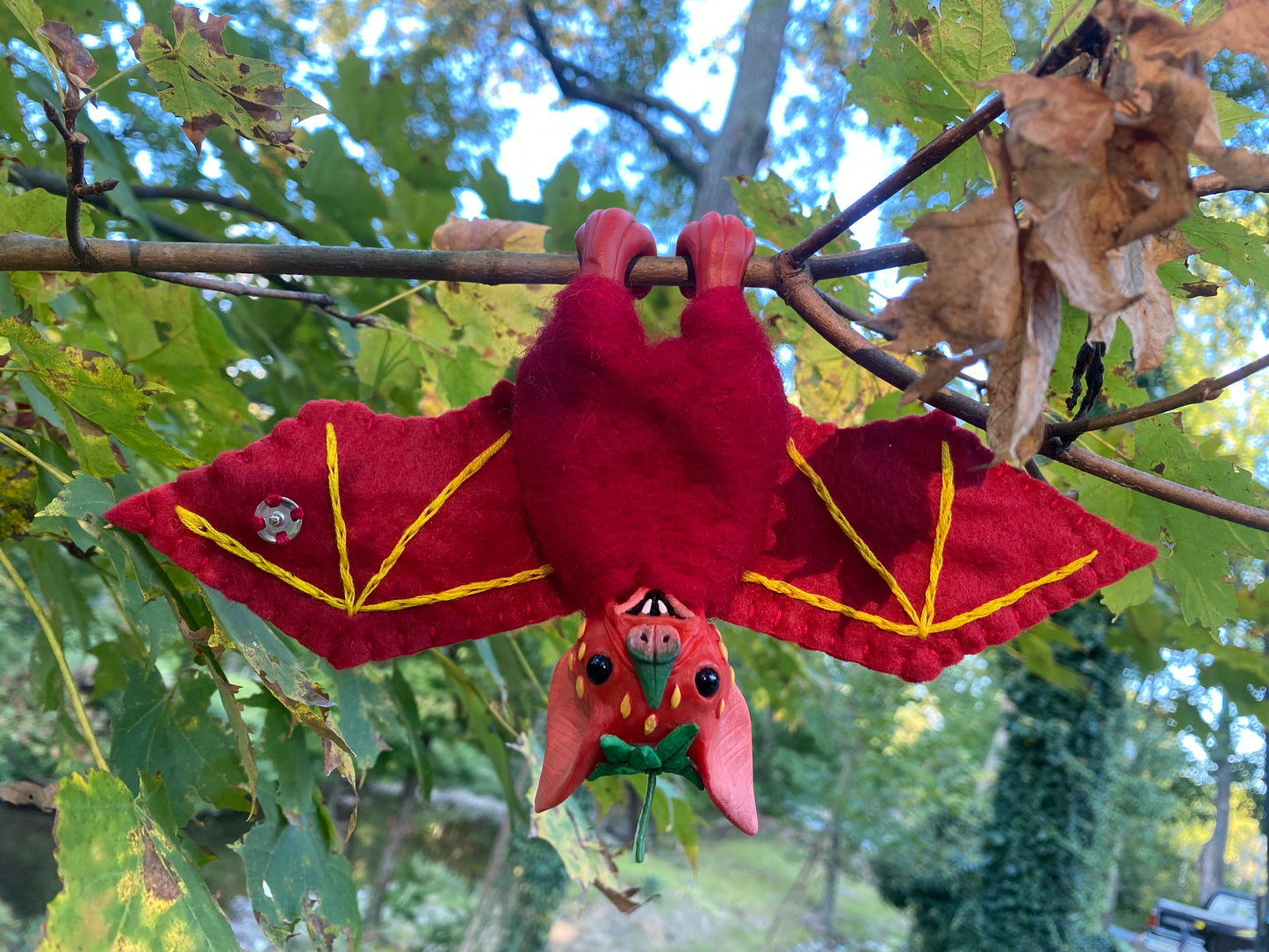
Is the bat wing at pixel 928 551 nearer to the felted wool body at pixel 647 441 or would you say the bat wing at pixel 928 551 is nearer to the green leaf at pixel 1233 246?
the felted wool body at pixel 647 441

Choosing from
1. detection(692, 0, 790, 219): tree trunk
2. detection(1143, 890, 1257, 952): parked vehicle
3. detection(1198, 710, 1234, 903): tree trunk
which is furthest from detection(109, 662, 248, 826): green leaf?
detection(1143, 890, 1257, 952): parked vehicle

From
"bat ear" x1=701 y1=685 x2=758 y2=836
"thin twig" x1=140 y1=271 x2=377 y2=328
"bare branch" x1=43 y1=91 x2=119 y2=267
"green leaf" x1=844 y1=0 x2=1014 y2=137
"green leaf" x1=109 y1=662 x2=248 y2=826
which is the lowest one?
"green leaf" x1=109 y1=662 x2=248 y2=826

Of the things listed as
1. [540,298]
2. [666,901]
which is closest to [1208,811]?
[666,901]

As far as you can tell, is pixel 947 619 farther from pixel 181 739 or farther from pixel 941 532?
pixel 181 739

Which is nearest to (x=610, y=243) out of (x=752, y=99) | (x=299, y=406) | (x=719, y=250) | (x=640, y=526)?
(x=719, y=250)

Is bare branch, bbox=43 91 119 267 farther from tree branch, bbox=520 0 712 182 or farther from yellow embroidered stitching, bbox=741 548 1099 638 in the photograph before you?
tree branch, bbox=520 0 712 182

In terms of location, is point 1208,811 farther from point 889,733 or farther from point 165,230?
point 165,230

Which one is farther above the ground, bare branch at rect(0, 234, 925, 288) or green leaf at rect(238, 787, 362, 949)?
bare branch at rect(0, 234, 925, 288)

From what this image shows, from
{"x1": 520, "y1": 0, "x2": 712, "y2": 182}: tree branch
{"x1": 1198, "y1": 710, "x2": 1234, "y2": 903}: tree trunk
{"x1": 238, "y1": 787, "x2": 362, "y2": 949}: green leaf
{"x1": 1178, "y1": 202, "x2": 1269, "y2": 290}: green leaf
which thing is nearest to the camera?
{"x1": 1178, "y1": 202, "x2": 1269, "y2": 290}: green leaf
